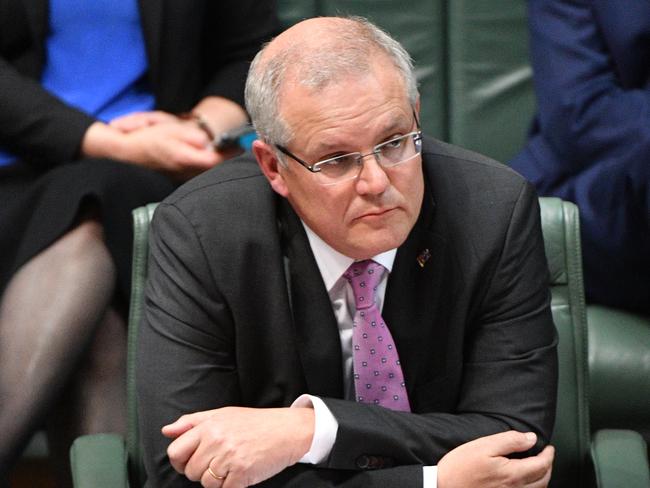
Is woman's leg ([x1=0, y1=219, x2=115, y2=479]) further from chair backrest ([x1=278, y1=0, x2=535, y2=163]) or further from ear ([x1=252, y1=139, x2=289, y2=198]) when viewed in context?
chair backrest ([x1=278, y1=0, x2=535, y2=163])

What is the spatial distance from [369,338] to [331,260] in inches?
4.8

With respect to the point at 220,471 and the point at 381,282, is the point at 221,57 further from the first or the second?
the point at 220,471

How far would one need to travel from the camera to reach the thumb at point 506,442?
171 cm

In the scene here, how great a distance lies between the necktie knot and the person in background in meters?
0.65

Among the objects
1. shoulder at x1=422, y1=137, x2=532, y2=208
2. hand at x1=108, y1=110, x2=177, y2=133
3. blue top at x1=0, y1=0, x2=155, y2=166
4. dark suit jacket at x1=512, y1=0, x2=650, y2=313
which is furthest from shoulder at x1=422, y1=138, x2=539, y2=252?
blue top at x1=0, y1=0, x2=155, y2=166

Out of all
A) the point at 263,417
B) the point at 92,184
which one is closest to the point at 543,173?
the point at 92,184

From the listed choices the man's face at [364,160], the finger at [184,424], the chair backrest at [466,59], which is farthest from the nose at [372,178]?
the chair backrest at [466,59]

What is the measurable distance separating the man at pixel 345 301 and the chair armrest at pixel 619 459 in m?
0.10

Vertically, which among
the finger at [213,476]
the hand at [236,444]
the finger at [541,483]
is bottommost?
the finger at [541,483]

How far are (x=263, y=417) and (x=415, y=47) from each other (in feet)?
4.52

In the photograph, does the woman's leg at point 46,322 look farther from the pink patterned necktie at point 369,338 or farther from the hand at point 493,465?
the hand at point 493,465

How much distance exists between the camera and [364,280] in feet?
5.89

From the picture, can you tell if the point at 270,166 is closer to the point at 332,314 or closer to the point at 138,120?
the point at 332,314

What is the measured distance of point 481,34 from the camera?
9.28 feet
